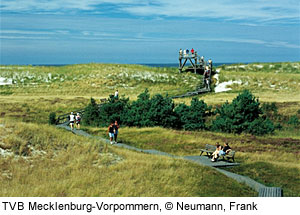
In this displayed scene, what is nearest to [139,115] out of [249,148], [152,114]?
[152,114]

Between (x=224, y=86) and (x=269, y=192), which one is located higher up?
(x=224, y=86)

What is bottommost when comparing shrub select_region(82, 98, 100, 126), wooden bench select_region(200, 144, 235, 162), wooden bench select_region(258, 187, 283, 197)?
shrub select_region(82, 98, 100, 126)

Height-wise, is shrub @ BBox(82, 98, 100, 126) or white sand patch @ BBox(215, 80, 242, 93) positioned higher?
white sand patch @ BBox(215, 80, 242, 93)

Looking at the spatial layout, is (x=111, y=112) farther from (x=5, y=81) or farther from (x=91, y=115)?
(x=5, y=81)

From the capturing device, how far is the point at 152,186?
17.0m

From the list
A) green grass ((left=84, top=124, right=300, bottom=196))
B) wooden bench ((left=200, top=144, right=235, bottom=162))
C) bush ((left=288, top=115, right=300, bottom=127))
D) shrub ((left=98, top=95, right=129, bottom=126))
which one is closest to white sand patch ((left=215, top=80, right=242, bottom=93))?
bush ((left=288, top=115, right=300, bottom=127))

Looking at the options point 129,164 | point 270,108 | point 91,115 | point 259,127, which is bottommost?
point 91,115

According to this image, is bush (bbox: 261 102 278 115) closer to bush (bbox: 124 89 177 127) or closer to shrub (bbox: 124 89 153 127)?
bush (bbox: 124 89 177 127)

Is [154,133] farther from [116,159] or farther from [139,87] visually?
[139,87]

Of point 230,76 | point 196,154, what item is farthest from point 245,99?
point 230,76

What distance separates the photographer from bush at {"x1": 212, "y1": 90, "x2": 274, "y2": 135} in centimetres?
3797

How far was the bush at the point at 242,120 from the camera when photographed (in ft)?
125

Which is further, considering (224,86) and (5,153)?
(224,86)

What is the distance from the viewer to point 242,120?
39.2 m
